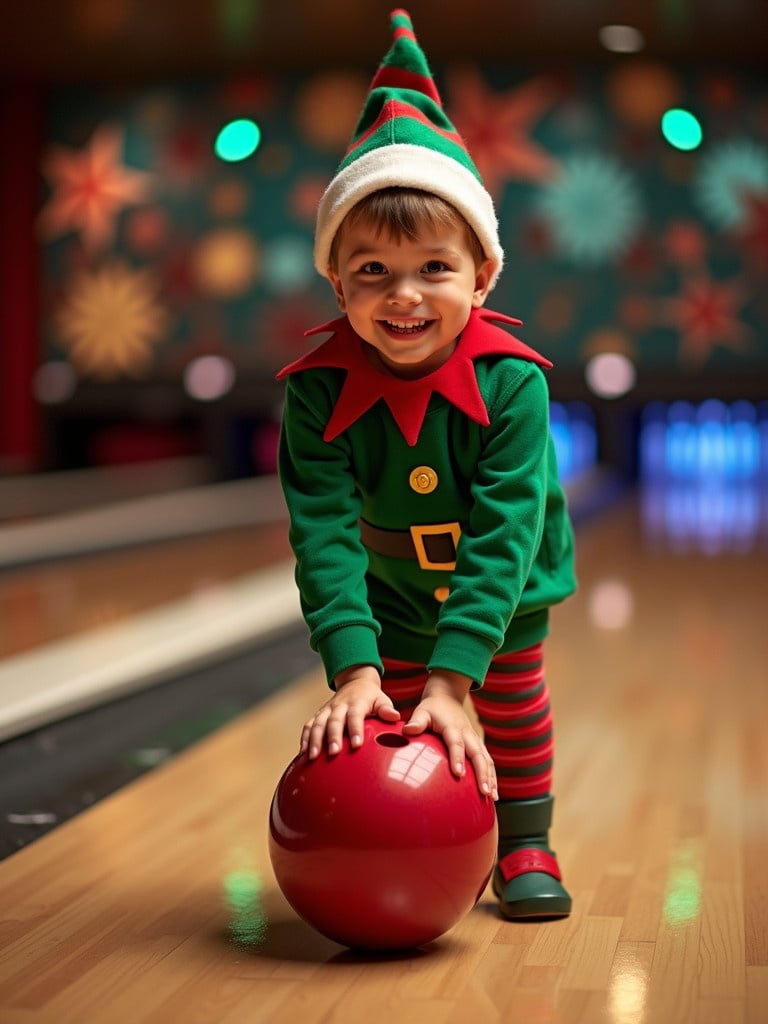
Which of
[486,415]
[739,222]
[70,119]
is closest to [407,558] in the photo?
[486,415]

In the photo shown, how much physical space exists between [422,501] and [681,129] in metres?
6.06

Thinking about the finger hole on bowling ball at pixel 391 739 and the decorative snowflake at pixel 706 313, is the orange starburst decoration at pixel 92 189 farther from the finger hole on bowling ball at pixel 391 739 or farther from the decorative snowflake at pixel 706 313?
the finger hole on bowling ball at pixel 391 739

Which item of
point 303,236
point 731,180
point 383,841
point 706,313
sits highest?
point 731,180

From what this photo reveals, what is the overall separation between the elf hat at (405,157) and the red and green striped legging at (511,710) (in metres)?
0.40

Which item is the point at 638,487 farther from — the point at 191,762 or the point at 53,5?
the point at 191,762

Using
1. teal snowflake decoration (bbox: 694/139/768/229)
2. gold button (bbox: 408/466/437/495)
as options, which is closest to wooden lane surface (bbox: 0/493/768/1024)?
gold button (bbox: 408/466/437/495)

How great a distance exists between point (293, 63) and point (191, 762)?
5849 mm

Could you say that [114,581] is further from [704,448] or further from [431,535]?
[704,448]

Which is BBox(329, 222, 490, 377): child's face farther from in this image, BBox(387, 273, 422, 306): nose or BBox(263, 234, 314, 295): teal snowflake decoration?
BBox(263, 234, 314, 295): teal snowflake decoration

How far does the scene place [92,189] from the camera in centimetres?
768

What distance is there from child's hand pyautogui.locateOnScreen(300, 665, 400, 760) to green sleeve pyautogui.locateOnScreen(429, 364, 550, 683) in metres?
0.06

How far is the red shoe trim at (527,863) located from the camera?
4.78ft

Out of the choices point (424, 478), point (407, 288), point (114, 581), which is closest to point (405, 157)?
point (407, 288)

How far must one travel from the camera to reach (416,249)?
1.35 metres
